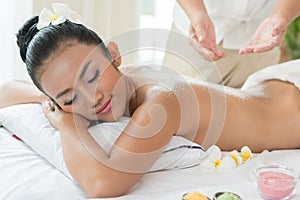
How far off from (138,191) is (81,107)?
0.30 meters

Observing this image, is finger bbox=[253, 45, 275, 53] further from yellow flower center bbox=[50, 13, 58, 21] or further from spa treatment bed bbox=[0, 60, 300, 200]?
yellow flower center bbox=[50, 13, 58, 21]

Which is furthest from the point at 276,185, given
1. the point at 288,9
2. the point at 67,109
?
the point at 288,9

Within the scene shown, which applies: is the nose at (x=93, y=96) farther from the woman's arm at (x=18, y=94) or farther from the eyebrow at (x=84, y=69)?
the woman's arm at (x=18, y=94)

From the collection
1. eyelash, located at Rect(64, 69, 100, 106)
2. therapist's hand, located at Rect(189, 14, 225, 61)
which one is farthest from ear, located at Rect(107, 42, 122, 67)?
therapist's hand, located at Rect(189, 14, 225, 61)

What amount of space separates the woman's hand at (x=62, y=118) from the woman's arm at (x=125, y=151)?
4cm

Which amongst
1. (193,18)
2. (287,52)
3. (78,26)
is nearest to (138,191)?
(78,26)

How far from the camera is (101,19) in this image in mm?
2963

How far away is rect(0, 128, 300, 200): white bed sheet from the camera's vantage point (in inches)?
58.1

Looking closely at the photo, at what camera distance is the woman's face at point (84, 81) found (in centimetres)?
158

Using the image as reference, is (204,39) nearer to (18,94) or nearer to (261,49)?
(261,49)

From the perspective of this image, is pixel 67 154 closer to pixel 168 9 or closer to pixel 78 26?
pixel 78 26

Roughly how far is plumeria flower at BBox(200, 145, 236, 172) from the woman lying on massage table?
65mm

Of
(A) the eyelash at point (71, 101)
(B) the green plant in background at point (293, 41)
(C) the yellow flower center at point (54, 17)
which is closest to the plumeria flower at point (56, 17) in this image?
(C) the yellow flower center at point (54, 17)

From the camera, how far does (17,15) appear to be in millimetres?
2682
